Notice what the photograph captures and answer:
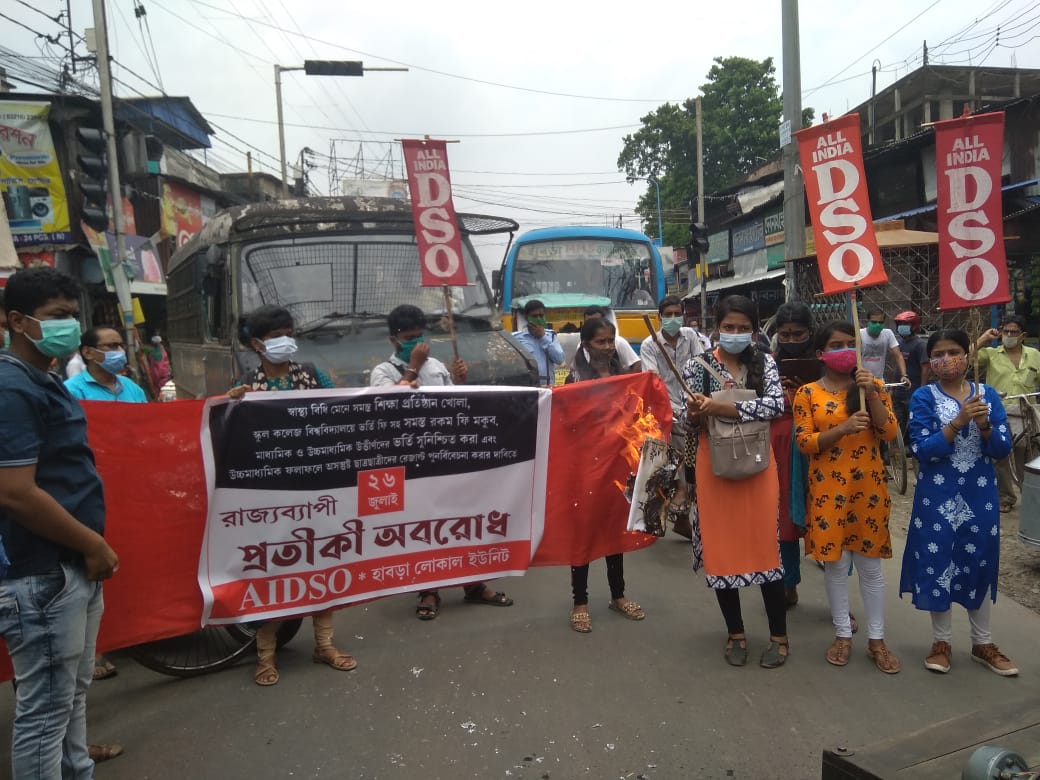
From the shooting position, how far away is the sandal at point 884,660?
3.51 m

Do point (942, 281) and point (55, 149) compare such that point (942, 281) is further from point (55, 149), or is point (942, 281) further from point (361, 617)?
point (55, 149)

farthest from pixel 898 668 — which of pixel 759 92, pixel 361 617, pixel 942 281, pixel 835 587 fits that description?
pixel 759 92

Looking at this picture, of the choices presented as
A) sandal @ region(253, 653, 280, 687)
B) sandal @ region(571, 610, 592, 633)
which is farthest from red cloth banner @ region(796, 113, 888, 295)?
sandal @ region(253, 653, 280, 687)

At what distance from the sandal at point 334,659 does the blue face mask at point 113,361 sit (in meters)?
1.92

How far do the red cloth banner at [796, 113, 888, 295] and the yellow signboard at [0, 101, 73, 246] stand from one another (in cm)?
1639

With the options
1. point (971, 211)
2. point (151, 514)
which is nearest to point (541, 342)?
point (971, 211)

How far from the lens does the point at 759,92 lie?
1427 inches

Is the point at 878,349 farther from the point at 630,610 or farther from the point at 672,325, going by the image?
the point at 630,610

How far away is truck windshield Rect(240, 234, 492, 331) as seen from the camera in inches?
223

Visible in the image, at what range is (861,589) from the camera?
358 centimetres

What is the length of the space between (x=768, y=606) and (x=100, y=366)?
382 cm

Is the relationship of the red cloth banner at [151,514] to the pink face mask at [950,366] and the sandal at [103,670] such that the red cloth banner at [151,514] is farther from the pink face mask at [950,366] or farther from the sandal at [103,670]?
the pink face mask at [950,366]

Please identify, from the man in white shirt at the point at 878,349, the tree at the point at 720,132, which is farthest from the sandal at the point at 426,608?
the tree at the point at 720,132

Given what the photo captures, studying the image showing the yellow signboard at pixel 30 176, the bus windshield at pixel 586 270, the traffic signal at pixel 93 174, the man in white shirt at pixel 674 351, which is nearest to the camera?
the man in white shirt at pixel 674 351
